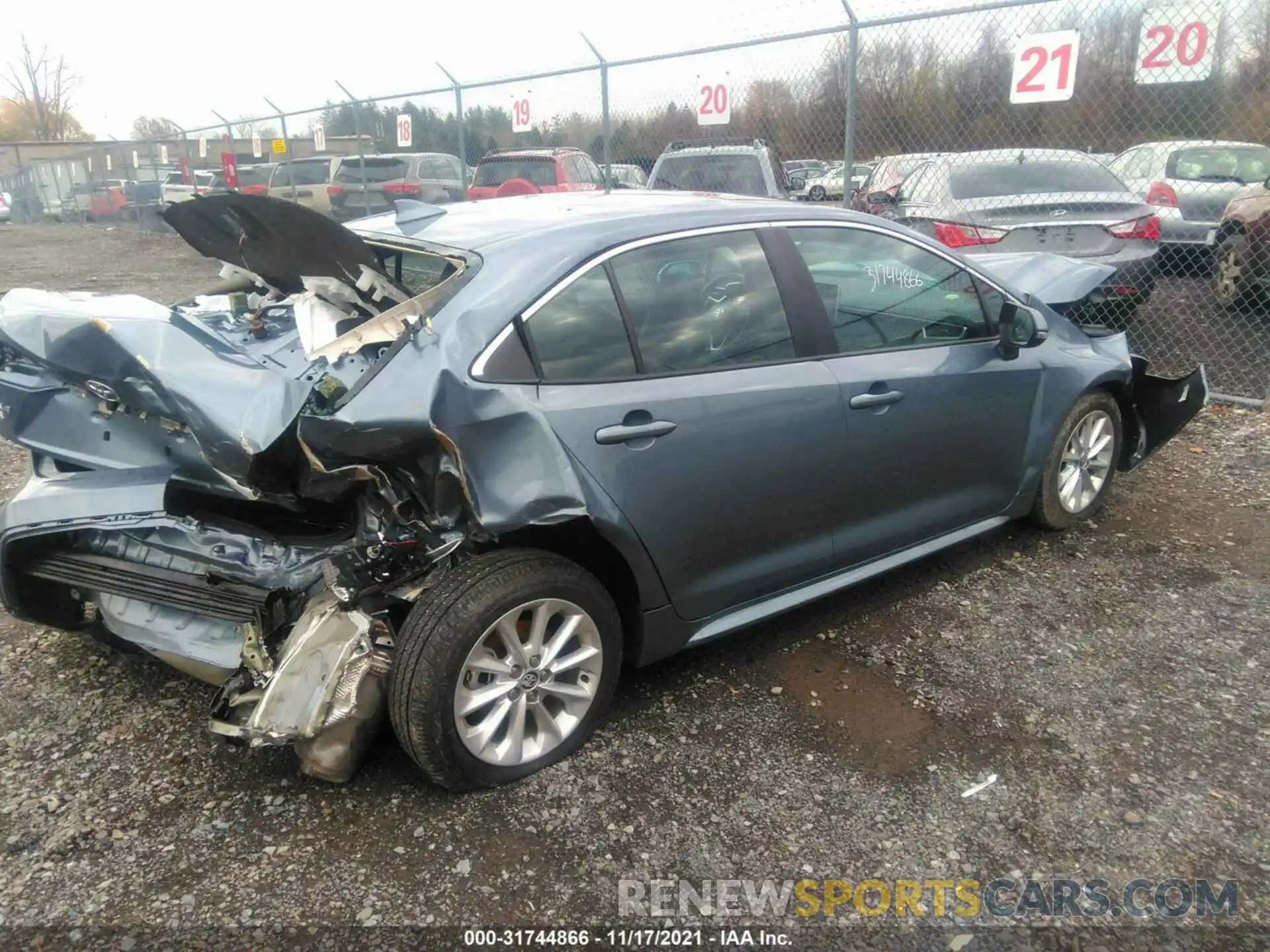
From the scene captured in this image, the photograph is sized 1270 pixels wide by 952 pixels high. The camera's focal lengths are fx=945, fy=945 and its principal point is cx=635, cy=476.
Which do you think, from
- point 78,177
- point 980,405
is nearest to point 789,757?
point 980,405

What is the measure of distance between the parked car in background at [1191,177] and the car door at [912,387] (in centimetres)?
630

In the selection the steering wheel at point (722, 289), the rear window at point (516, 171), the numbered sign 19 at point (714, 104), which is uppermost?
the numbered sign 19 at point (714, 104)

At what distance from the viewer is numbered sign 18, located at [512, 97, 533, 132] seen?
1103cm

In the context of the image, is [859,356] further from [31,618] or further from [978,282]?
[31,618]

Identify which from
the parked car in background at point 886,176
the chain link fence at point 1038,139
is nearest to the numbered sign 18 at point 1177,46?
the chain link fence at point 1038,139

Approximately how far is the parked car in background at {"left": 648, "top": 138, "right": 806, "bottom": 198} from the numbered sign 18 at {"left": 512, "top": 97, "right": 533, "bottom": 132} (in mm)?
2035

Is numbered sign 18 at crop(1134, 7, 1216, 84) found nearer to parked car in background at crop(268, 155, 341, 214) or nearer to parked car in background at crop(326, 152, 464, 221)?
parked car in background at crop(326, 152, 464, 221)

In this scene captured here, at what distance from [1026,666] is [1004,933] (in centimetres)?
134

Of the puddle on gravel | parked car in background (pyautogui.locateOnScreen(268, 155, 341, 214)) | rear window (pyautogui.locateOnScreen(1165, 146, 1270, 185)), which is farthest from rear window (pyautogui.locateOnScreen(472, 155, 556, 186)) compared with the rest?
the puddle on gravel

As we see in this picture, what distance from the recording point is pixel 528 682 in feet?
9.20

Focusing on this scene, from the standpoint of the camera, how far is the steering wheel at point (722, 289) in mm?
3180

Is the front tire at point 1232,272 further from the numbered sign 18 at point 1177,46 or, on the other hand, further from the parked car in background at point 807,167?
the parked car in background at point 807,167

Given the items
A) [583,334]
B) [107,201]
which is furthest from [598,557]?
[107,201]

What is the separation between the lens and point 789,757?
2988 millimetres
